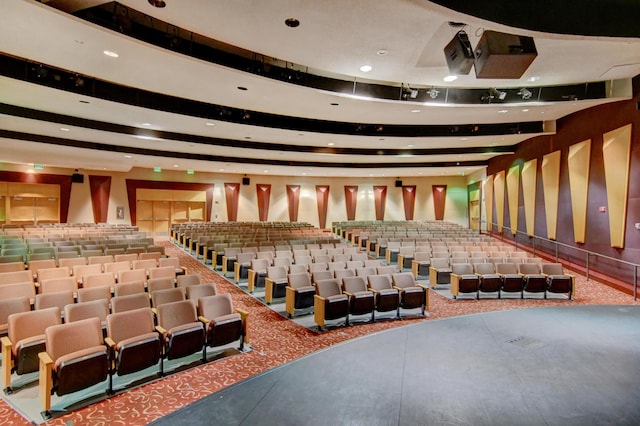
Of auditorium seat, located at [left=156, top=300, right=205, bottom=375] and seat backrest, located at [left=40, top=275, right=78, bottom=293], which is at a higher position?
seat backrest, located at [left=40, top=275, right=78, bottom=293]

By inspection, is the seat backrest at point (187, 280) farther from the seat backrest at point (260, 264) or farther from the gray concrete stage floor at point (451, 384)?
the gray concrete stage floor at point (451, 384)

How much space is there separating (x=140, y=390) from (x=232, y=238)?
7.52 metres

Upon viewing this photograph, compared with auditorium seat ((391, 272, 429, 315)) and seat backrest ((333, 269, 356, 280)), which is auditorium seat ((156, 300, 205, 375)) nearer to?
seat backrest ((333, 269, 356, 280))

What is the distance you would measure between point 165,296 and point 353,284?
9.36 feet

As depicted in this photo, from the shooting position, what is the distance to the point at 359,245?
40.5 ft

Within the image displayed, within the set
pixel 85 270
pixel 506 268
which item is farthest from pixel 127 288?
pixel 506 268

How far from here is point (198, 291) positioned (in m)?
5.02

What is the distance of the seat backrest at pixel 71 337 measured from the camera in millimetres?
3299

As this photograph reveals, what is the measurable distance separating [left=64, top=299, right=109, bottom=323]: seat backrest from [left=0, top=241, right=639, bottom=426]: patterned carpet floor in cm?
95

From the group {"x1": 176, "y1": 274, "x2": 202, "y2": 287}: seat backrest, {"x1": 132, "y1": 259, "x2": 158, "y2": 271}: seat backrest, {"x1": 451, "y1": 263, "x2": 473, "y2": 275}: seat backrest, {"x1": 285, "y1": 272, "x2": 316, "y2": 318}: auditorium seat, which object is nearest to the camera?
{"x1": 176, "y1": 274, "x2": 202, "y2": 287}: seat backrest

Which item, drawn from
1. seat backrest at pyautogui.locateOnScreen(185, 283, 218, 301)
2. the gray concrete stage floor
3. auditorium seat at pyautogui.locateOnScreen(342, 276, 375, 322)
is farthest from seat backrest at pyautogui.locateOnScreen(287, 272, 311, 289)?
the gray concrete stage floor

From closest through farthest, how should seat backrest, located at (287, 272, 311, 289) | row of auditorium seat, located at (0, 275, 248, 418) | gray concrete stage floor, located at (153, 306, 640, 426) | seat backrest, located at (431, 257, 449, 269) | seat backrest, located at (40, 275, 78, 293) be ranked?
gray concrete stage floor, located at (153, 306, 640, 426) < row of auditorium seat, located at (0, 275, 248, 418) < seat backrest, located at (40, 275, 78, 293) < seat backrest, located at (287, 272, 311, 289) < seat backrest, located at (431, 257, 449, 269)

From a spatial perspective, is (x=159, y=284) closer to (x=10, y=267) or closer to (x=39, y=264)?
(x=39, y=264)

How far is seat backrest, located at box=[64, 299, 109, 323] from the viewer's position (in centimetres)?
395
